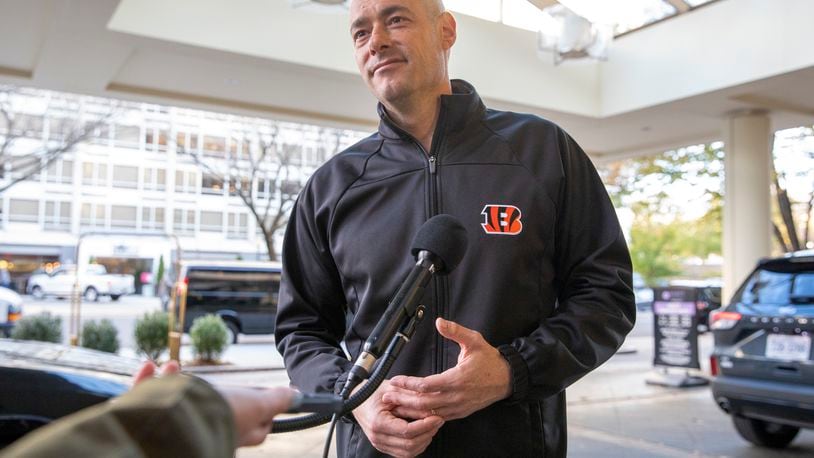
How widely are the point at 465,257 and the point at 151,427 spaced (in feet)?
4.09

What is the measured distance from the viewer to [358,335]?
189cm

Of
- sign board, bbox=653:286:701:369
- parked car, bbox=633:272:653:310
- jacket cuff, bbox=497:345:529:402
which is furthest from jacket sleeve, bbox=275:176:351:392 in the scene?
parked car, bbox=633:272:653:310

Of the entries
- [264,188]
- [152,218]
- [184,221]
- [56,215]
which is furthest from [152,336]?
[56,215]

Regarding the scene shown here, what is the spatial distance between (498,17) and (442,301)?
18.8 ft

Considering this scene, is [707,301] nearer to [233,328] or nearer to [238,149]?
[233,328]

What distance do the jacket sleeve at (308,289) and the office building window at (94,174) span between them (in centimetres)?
3516

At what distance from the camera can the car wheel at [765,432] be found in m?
7.31

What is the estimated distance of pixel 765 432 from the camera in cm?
732

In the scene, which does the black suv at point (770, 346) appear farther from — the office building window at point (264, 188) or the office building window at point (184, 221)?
the office building window at point (184, 221)

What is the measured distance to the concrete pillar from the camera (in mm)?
11836

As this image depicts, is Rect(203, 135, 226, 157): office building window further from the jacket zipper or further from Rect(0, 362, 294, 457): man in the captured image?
Rect(0, 362, 294, 457): man

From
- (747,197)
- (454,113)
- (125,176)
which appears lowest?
(454,113)

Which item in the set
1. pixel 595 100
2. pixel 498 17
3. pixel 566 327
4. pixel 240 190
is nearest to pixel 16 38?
pixel 498 17

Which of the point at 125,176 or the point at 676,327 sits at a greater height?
the point at 125,176
